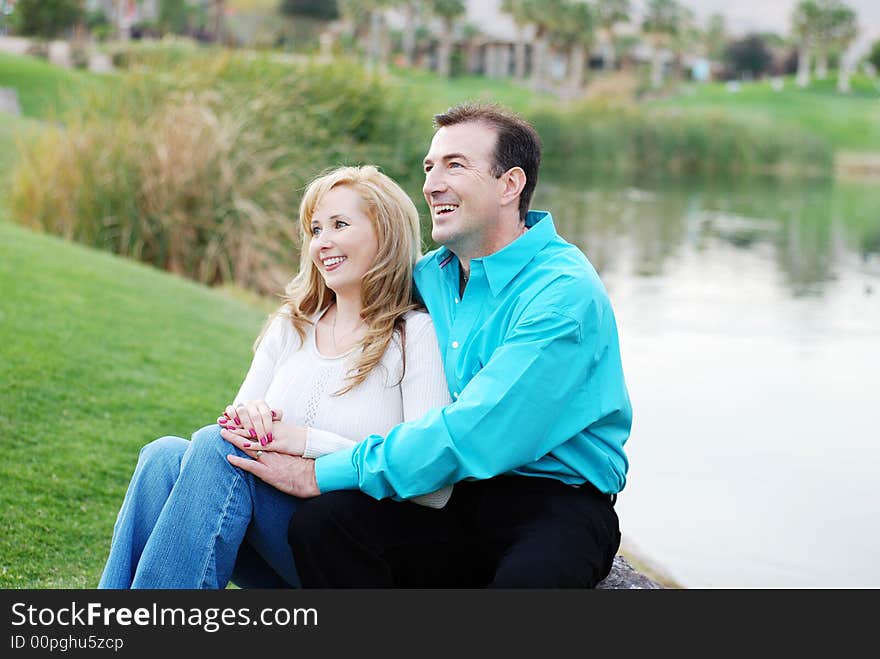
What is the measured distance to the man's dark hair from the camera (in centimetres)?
258

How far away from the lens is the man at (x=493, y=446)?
222 centimetres

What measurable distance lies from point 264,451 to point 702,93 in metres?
52.5

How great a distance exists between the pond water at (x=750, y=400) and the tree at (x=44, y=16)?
26.6 meters

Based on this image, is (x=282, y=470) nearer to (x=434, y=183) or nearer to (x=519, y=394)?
(x=519, y=394)

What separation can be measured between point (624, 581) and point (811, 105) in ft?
147

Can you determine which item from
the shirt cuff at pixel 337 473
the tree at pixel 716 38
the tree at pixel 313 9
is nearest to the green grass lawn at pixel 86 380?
the shirt cuff at pixel 337 473

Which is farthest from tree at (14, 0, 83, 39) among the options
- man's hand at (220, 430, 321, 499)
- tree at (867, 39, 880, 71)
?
man's hand at (220, 430, 321, 499)

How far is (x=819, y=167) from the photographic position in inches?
1048

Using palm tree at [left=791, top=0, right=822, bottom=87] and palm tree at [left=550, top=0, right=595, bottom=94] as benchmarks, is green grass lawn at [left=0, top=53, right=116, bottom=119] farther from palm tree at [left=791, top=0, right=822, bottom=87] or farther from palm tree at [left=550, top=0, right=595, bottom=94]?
palm tree at [left=791, top=0, right=822, bottom=87]

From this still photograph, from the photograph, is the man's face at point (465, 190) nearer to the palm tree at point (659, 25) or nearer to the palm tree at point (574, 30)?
the palm tree at point (574, 30)

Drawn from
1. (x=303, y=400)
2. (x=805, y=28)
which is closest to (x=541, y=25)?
(x=805, y=28)

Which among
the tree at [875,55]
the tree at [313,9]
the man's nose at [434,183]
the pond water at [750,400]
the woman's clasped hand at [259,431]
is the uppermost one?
the tree at [313,9]
